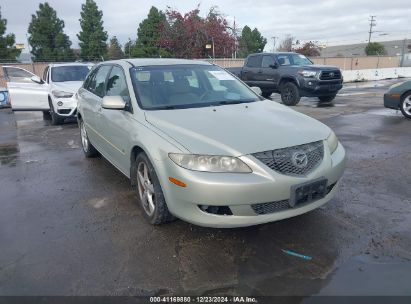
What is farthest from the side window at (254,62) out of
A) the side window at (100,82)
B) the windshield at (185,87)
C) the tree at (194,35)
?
the tree at (194,35)

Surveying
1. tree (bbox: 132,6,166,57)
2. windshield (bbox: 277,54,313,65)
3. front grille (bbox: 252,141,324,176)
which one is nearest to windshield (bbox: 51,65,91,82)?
windshield (bbox: 277,54,313,65)

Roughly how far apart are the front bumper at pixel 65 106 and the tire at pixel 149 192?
6.44 metres

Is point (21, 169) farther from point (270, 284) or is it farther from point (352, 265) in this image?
point (352, 265)

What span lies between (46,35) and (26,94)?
3498 cm

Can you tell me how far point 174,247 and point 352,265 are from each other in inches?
59.8

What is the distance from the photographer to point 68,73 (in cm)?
1065

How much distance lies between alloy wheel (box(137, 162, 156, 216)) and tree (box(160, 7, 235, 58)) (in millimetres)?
32021

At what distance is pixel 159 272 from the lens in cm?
293

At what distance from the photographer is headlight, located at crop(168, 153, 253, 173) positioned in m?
2.99

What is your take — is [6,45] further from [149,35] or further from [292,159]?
[292,159]

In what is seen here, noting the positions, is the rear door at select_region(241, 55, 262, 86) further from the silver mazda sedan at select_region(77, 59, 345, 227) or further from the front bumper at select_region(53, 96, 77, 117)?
the silver mazda sedan at select_region(77, 59, 345, 227)

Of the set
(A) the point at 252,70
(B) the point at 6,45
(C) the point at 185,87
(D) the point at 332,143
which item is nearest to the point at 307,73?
(A) the point at 252,70

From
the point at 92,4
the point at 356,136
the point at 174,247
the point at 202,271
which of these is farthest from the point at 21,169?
the point at 92,4

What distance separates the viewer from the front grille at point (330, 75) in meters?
12.2
